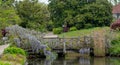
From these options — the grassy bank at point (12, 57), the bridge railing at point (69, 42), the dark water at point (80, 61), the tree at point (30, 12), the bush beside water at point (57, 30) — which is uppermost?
the tree at point (30, 12)

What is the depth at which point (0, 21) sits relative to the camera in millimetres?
30484

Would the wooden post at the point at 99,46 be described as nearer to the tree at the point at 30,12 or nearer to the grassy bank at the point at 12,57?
the grassy bank at the point at 12,57

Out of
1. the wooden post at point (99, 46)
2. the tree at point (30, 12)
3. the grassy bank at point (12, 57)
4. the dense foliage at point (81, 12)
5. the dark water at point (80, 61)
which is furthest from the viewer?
the dense foliage at point (81, 12)

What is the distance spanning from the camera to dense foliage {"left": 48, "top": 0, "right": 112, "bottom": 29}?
5547 centimetres

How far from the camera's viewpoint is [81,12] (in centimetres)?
5691

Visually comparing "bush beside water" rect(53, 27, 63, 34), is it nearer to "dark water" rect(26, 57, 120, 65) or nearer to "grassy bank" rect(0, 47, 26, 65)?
"dark water" rect(26, 57, 120, 65)

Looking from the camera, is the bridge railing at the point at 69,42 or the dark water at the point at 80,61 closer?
the dark water at the point at 80,61

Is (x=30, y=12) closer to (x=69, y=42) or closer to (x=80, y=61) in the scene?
(x=69, y=42)

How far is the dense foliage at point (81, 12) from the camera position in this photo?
55.5 meters

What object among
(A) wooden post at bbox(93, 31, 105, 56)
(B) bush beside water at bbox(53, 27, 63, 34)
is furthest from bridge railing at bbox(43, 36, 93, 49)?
(B) bush beside water at bbox(53, 27, 63, 34)

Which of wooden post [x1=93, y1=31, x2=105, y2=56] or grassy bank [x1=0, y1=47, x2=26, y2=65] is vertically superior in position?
grassy bank [x1=0, y1=47, x2=26, y2=65]

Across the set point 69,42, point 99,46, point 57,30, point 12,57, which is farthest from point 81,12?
point 12,57

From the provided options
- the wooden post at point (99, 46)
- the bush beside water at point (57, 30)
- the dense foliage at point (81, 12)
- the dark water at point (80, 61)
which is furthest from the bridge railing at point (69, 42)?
the bush beside water at point (57, 30)

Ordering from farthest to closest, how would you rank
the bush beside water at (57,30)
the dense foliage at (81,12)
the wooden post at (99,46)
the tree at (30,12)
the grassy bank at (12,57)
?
the bush beside water at (57,30)
the dense foliage at (81,12)
the tree at (30,12)
the wooden post at (99,46)
the grassy bank at (12,57)
